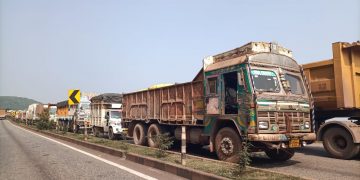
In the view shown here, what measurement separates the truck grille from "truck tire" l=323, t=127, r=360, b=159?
190cm

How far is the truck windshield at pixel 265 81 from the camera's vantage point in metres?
8.20

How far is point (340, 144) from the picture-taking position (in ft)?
32.2

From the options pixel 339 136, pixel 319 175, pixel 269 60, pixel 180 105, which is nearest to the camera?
pixel 319 175

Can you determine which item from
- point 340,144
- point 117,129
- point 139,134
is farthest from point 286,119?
point 117,129

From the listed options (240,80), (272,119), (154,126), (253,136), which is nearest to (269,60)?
(240,80)

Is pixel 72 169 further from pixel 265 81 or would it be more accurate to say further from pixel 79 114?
pixel 79 114

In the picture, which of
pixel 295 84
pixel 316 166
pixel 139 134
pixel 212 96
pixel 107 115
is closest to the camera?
pixel 316 166

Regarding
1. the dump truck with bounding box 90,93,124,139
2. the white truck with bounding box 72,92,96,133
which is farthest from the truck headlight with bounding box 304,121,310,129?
the white truck with bounding box 72,92,96,133

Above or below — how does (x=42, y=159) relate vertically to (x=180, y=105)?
below

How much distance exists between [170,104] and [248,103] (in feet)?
14.9

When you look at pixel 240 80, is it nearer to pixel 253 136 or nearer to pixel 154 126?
pixel 253 136

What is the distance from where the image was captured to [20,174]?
25.0 ft

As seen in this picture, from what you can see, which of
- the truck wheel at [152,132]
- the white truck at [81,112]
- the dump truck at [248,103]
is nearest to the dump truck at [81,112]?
the white truck at [81,112]

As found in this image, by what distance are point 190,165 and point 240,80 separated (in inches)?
101
